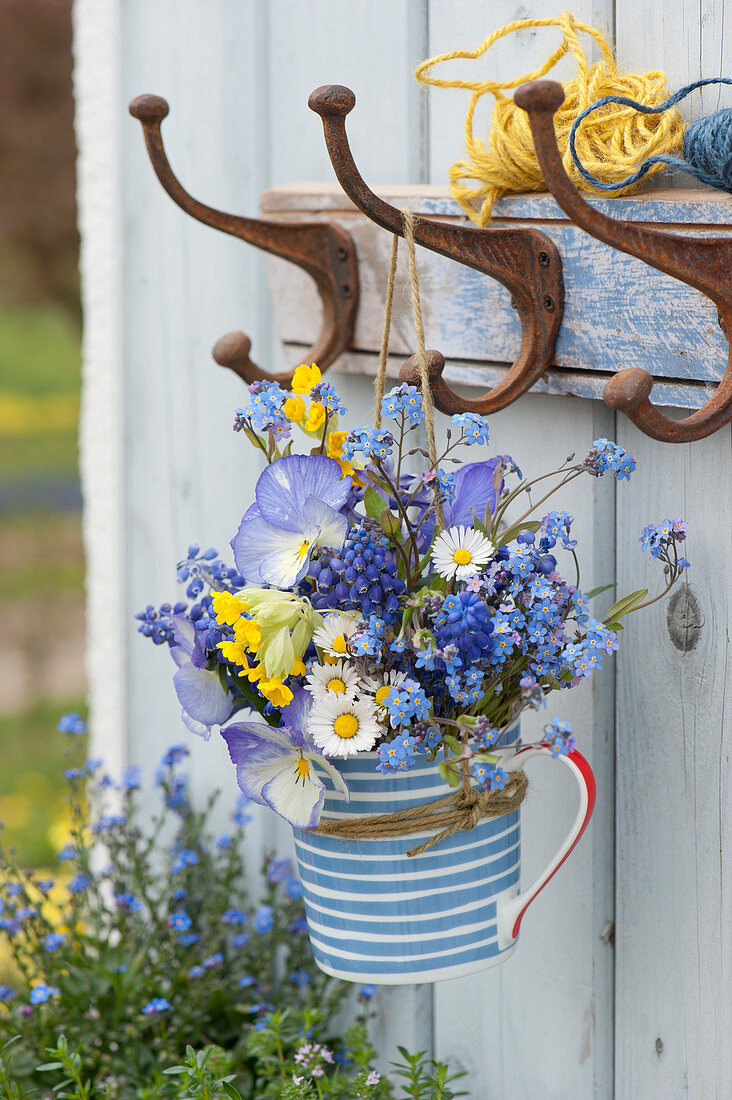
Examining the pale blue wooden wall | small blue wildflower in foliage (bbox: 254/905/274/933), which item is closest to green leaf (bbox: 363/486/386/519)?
the pale blue wooden wall

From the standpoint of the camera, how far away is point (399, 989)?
1110 mm

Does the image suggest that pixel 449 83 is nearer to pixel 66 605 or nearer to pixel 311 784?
pixel 311 784

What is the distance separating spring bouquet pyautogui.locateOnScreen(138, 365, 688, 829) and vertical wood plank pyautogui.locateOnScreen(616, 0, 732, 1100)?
0.07 m

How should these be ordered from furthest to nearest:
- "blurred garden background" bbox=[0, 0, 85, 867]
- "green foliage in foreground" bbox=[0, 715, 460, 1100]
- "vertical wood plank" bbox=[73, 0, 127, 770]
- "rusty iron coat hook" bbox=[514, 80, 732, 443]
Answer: "blurred garden background" bbox=[0, 0, 85, 867], "vertical wood plank" bbox=[73, 0, 127, 770], "green foliage in foreground" bbox=[0, 715, 460, 1100], "rusty iron coat hook" bbox=[514, 80, 732, 443]

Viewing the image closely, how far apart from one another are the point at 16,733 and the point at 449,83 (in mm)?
3225

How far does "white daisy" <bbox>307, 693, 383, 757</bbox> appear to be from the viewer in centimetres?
70

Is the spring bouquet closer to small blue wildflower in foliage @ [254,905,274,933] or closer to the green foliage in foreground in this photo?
the green foliage in foreground

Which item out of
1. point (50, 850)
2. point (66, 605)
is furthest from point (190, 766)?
point (66, 605)

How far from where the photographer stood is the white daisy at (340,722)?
2.28ft

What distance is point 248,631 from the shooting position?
2.26 feet

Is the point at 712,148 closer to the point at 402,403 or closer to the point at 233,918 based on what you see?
the point at 402,403

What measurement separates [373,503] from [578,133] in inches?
11.9

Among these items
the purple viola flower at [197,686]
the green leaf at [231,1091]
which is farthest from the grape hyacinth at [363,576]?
the green leaf at [231,1091]

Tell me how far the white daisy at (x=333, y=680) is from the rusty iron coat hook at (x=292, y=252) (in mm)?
332
